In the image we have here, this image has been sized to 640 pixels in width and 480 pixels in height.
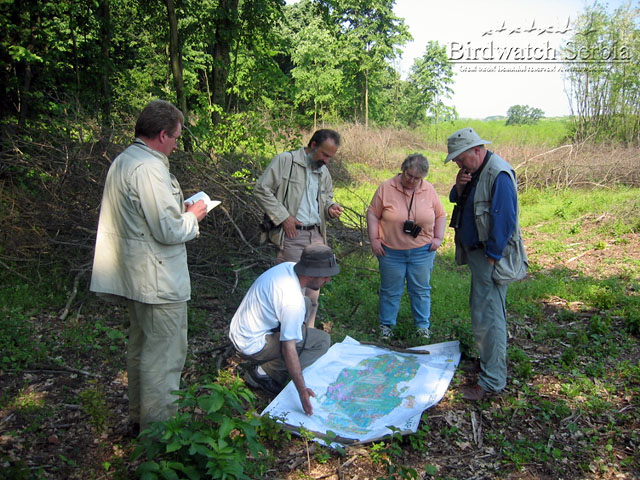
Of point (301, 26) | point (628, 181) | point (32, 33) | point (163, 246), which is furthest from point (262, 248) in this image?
point (301, 26)

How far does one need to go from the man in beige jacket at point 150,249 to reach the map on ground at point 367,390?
0.95 metres

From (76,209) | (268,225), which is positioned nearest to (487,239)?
(268,225)

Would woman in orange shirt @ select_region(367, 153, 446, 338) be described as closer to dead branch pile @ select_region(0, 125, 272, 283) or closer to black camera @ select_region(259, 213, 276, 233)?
black camera @ select_region(259, 213, 276, 233)

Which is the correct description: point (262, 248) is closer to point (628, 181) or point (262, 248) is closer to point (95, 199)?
point (95, 199)

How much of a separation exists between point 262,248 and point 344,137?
11981mm

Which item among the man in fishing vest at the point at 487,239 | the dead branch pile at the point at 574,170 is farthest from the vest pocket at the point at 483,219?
the dead branch pile at the point at 574,170

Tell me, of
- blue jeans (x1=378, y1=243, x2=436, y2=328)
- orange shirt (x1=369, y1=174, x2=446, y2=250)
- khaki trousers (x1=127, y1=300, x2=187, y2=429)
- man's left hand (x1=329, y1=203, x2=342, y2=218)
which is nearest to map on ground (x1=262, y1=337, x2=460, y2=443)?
blue jeans (x1=378, y1=243, x2=436, y2=328)

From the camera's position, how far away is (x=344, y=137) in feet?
57.9

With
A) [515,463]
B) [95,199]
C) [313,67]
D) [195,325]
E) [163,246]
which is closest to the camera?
[163,246]

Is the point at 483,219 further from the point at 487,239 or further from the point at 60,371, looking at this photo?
the point at 60,371

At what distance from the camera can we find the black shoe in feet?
12.7

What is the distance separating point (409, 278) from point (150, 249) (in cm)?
300

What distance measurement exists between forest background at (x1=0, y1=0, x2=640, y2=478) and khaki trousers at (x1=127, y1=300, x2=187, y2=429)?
0.28m

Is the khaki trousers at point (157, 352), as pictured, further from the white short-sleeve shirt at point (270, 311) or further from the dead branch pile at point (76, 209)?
the dead branch pile at point (76, 209)
